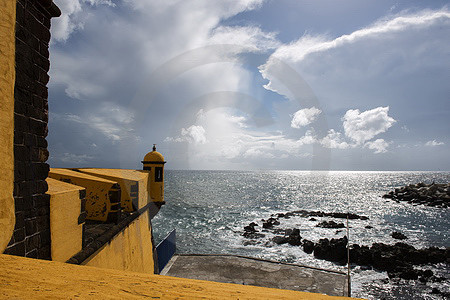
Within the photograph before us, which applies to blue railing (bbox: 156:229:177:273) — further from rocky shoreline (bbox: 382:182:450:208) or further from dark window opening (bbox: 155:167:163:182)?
rocky shoreline (bbox: 382:182:450:208)

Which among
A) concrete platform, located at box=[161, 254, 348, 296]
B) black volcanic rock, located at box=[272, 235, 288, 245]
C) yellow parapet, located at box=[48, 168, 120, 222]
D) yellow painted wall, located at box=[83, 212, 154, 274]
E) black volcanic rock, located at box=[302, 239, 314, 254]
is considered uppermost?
yellow parapet, located at box=[48, 168, 120, 222]

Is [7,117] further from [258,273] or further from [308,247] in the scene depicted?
[308,247]

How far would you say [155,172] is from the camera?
1404 centimetres

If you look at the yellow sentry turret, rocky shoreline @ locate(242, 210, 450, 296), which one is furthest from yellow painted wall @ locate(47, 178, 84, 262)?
rocky shoreline @ locate(242, 210, 450, 296)

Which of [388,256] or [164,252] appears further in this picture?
[388,256]

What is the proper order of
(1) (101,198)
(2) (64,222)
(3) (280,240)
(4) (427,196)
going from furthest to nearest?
(4) (427,196) < (3) (280,240) < (1) (101,198) < (2) (64,222)

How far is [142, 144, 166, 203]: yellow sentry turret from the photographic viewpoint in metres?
13.6

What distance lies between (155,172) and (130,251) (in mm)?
6042

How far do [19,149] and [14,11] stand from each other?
5.93 ft

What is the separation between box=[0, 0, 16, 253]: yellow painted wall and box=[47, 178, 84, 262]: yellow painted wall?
3.18 ft

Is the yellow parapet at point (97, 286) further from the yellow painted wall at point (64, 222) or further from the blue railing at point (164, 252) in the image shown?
the blue railing at point (164, 252)

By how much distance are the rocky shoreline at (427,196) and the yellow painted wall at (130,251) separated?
59405 millimetres

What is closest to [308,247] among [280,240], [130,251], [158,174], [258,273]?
[280,240]

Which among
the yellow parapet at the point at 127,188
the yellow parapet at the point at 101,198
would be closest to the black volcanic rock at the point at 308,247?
the yellow parapet at the point at 127,188
